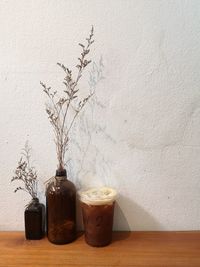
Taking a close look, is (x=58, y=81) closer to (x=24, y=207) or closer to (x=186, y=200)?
(x=24, y=207)

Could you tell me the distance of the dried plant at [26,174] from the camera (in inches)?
37.9

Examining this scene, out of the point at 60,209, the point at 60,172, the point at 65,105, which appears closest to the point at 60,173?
the point at 60,172

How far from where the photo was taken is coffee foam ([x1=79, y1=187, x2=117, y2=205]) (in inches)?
34.5

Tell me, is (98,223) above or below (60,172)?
below

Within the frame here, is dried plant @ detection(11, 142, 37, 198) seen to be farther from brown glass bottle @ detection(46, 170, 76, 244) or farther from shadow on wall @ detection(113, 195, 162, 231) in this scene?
shadow on wall @ detection(113, 195, 162, 231)

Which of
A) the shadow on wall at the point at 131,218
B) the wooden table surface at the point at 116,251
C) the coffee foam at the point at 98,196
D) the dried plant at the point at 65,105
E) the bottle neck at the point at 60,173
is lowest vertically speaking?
the wooden table surface at the point at 116,251

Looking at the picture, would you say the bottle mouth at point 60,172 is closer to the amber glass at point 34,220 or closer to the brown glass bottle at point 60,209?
the brown glass bottle at point 60,209

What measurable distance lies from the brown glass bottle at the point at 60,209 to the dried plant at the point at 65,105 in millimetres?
61

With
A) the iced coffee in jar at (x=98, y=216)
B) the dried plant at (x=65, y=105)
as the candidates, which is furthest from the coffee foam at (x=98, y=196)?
the dried plant at (x=65, y=105)

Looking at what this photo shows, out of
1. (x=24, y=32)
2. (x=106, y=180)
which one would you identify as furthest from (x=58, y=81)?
(x=106, y=180)

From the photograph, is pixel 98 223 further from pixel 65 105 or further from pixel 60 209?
pixel 65 105

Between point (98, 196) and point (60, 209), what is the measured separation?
0.13m

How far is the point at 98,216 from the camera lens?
0.88m

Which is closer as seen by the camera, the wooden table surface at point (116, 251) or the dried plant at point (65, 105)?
the wooden table surface at point (116, 251)
